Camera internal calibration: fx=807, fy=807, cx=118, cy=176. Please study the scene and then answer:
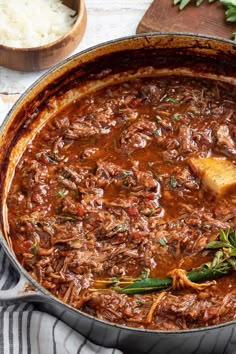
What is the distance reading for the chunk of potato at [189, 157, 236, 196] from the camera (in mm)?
6352

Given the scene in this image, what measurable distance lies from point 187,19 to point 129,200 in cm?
292

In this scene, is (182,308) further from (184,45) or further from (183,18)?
(183,18)

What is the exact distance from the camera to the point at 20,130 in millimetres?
7012

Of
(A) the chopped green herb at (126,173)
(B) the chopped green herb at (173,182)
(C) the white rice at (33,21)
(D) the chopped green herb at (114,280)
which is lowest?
(C) the white rice at (33,21)

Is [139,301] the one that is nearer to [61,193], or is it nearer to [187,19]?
[61,193]

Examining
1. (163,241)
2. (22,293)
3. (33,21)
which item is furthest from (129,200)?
→ (33,21)

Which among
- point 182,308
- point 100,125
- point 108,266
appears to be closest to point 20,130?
point 100,125

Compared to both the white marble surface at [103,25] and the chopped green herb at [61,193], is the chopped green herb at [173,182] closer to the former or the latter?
the chopped green herb at [61,193]

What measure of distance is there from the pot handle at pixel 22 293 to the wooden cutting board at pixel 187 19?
3.86 meters

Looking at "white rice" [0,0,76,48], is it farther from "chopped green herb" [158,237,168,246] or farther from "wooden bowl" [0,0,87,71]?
"chopped green herb" [158,237,168,246]

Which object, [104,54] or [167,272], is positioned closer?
[167,272]

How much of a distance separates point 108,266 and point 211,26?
3.44 m

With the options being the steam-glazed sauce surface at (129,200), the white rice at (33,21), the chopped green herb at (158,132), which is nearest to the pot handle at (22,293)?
the steam-glazed sauce surface at (129,200)

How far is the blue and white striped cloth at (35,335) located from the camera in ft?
19.8
